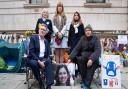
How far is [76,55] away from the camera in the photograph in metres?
11.6

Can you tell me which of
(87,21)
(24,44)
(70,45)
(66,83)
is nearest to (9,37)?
(87,21)

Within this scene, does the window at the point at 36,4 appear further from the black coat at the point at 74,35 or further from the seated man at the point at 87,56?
the seated man at the point at 87,56

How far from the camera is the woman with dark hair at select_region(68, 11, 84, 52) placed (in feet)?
41.2

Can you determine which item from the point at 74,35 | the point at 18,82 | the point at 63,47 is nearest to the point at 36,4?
the point at 63,47

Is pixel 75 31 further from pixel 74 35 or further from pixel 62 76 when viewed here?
pixel 62 76

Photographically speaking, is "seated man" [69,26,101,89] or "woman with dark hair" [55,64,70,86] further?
"woman with dark hair" [55,64,70,86]

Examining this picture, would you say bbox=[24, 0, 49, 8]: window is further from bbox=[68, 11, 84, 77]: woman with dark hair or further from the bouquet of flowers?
bbox=[68, 11, 84, 77]: woman with dark hair

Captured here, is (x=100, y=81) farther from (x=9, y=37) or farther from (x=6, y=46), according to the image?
(x=9, y=37)

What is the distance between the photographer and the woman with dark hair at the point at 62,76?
11586 mm

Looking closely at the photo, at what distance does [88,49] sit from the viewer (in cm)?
1145

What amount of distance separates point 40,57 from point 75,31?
199 cm

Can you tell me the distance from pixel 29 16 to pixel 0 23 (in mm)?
1784

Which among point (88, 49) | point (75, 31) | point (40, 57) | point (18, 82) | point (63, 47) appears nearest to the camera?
point (40, 57)

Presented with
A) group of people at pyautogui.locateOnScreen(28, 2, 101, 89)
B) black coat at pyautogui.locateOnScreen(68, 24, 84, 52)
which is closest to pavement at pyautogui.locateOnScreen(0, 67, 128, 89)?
group of people at pyautogui.locateOnScreen(28, 2, 101, 89)
